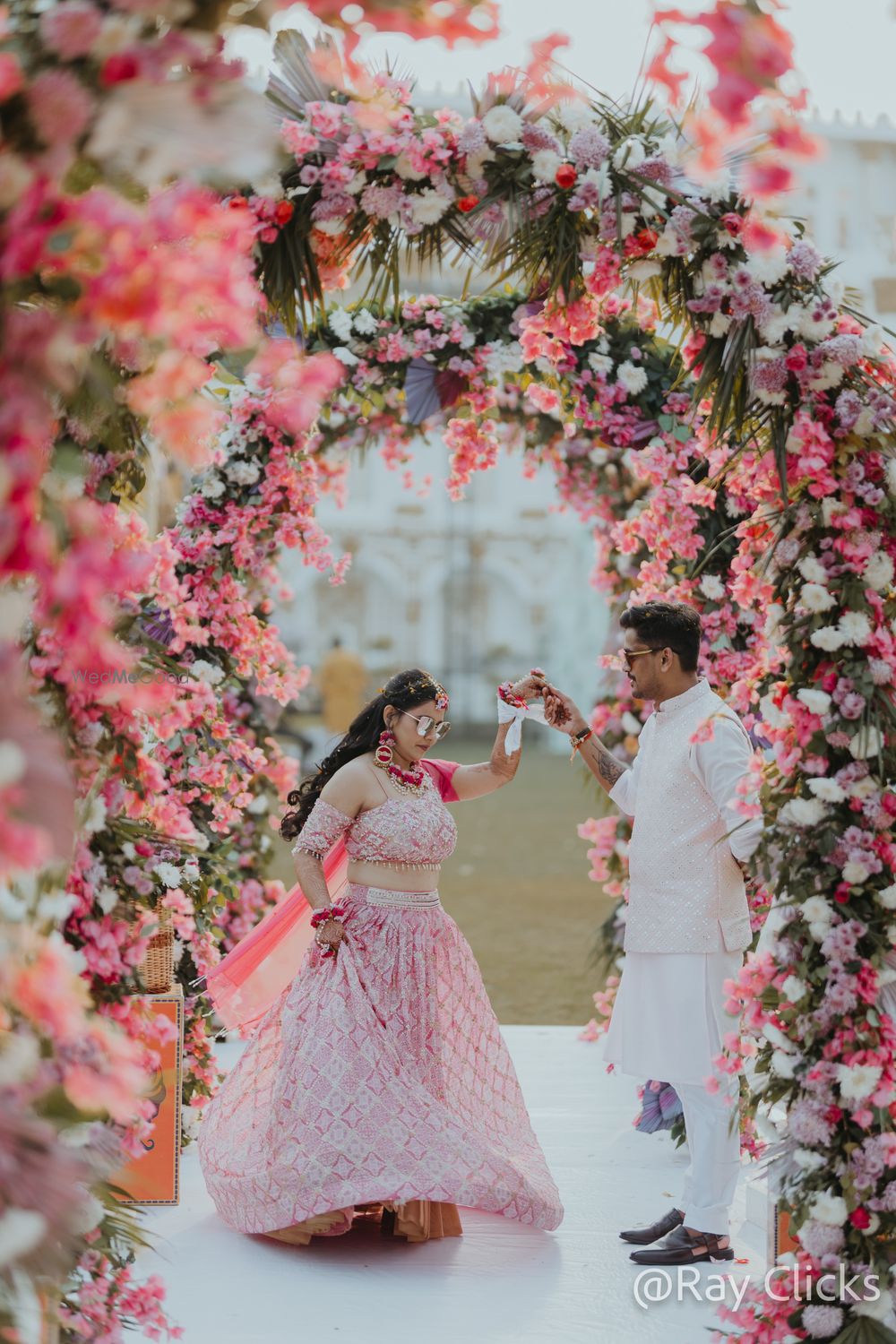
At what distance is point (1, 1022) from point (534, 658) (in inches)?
1432

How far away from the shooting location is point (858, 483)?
10.1 feet

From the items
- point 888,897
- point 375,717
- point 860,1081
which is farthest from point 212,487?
point 860,1081

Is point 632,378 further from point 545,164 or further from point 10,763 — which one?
point 10,763

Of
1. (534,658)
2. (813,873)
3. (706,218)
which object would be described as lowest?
(813,873)

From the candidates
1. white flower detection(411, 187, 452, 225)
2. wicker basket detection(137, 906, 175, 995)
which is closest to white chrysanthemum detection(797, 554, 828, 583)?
white flower detection(411, 187, 452, 225)

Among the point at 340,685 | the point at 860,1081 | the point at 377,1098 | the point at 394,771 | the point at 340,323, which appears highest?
the point at 340,323

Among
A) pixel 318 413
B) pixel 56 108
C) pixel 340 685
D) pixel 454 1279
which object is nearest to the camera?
pixel 56 108

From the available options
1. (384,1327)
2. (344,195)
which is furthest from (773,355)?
(384,1327)

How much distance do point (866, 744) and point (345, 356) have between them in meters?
3.15

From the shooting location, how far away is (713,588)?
5.05 m

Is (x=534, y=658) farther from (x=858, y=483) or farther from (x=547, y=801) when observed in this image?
(x=858, y=483)

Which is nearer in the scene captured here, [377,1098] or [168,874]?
[168,874]

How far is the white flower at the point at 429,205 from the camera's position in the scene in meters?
3.09

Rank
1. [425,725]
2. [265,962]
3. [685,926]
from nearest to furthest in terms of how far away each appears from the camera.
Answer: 1. [685,926]
2. [425,725]
3. [265,962]
